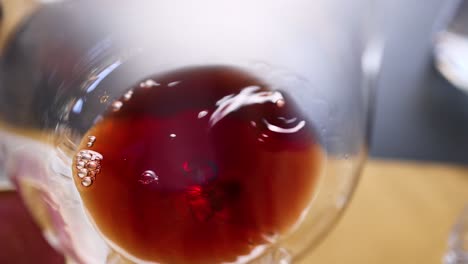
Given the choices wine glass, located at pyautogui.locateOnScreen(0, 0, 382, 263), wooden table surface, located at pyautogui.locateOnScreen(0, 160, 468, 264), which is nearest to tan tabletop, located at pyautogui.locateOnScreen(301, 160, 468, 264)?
wooden table surface, located at pyautogui.locateOnScreen(0, 160, 468, 264)

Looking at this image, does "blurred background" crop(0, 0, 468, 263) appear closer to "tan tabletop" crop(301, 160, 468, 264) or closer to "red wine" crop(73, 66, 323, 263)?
"tan tabletop" crop(301, 160, 468, 264)

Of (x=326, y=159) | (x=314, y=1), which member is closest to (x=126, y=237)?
(x=326, y=159)

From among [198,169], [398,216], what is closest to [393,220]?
[398,216]

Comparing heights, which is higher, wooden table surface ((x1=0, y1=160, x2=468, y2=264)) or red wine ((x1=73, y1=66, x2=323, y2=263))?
red wine ((x1=73, y1=66, x2=323, y2=263))

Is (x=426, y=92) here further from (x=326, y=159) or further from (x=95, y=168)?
(x=95, y=168)

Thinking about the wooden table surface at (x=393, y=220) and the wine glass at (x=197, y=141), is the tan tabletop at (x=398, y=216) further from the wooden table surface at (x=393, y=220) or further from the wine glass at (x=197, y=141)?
the wine glass at (x=197, y=141)

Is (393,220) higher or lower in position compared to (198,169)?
lower

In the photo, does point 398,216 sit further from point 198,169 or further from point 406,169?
point 198,169

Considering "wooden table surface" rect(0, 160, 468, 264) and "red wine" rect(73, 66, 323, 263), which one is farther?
"wooden table surface" rect(0, 160, 468, 264)
